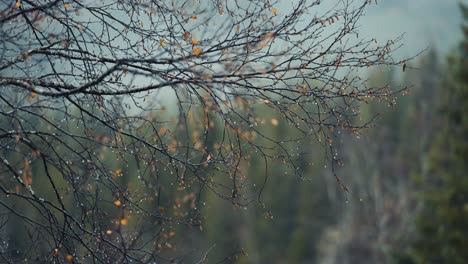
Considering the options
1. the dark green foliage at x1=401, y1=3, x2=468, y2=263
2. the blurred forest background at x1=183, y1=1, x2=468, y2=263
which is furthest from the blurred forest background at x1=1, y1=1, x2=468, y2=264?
the dark green foliage at x1=401, y1=3, x2=468, y2=263

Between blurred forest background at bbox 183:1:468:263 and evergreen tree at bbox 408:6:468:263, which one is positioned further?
blurred forest background at bbox 183:1:468:263

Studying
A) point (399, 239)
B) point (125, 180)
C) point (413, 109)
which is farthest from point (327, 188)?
point (125, 180)

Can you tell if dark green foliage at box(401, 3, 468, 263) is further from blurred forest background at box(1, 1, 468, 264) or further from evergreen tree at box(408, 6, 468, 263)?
blurred forest background at box(1, 1, 468, 264)

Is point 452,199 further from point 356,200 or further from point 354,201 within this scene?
point 354,201

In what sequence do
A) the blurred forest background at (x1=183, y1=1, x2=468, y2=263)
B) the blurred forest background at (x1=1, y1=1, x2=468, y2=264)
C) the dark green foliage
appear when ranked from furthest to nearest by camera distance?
the blurred forest background at (x1=183, y1=1, x2=468, y2=263), the blurred forest background at (x1=1, y1=1, x2=468, y2=264), the dark green foliage

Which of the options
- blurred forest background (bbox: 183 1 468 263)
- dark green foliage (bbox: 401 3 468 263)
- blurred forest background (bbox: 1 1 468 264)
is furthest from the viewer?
blurred forest background (bbox: 183 1 468 263)

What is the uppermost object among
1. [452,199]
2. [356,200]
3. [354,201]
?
[354,201]

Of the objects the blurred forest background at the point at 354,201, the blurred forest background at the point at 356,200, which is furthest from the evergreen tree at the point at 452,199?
the blurred forest background at the point at 354,201

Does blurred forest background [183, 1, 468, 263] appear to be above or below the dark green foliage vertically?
above

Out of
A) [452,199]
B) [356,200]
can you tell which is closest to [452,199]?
[452,199]

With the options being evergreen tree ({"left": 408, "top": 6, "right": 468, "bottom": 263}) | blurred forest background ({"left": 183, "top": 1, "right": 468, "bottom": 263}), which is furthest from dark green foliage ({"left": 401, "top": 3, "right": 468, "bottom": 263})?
blurred forest background ({"left": 183, "top": 1, "right": 468, "bottom": 263})

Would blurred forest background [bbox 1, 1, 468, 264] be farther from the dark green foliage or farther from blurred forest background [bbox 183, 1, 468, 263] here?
the dark green foliage

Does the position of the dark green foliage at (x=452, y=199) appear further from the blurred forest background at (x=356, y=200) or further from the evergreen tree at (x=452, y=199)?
the blurred forest background at (x=356, y=200)

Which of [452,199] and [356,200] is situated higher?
[356,200]
